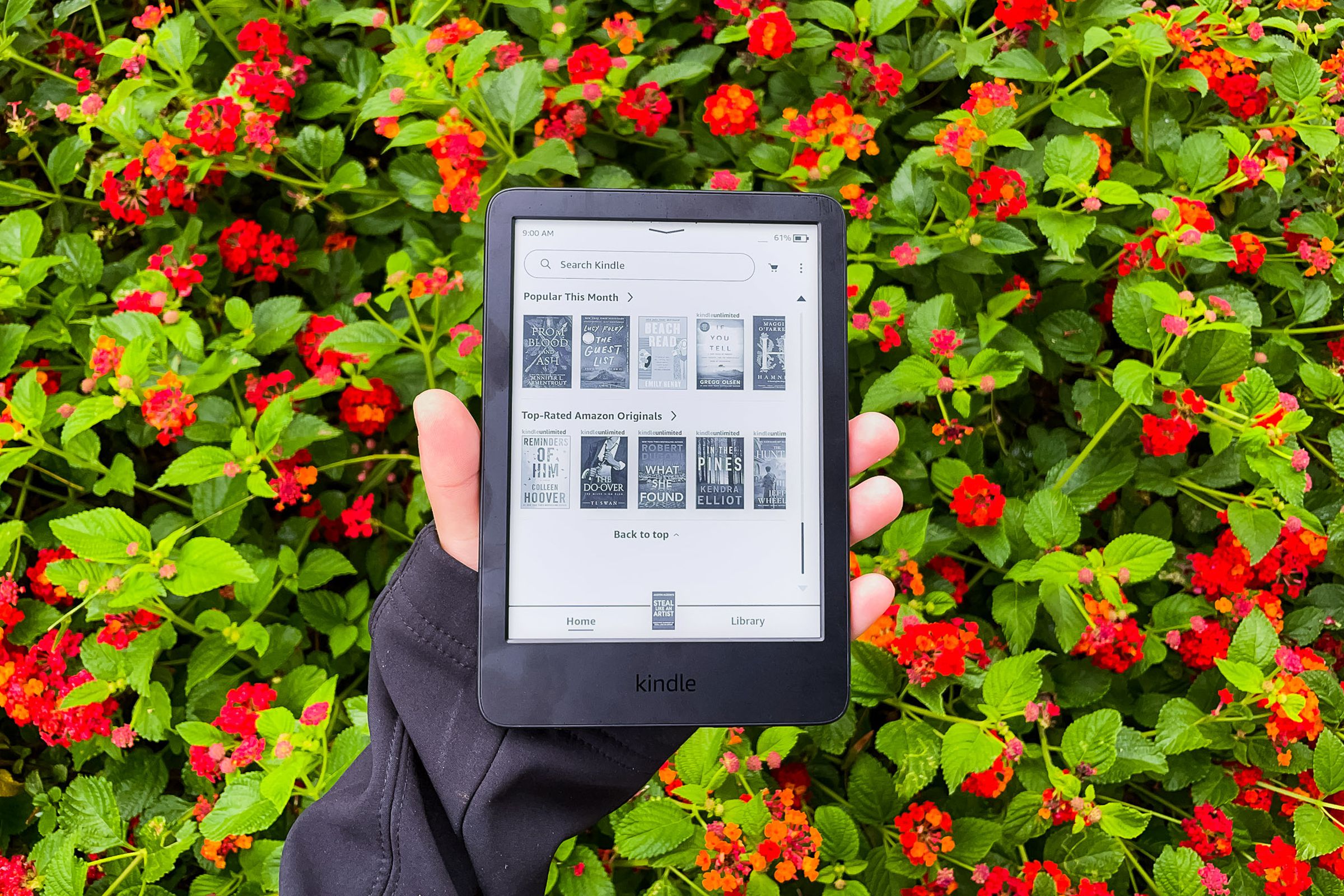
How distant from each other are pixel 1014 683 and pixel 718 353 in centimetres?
60

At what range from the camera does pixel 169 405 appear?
47.8 inches

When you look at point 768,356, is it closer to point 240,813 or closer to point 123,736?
point 240,813

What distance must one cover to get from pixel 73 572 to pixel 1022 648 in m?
1.35

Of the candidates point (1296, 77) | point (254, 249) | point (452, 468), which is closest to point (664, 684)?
point (452, 468)

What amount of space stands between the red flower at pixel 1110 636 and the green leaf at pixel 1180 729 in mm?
81

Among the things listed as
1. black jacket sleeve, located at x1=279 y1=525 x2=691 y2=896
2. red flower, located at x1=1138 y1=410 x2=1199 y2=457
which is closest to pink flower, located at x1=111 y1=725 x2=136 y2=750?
black jacket sleeve, located at x1=279 y1=525 x2=691 y2=896

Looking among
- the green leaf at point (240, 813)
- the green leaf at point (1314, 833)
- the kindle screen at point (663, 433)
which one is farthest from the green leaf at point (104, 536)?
the green leaf at point (1314, 833)

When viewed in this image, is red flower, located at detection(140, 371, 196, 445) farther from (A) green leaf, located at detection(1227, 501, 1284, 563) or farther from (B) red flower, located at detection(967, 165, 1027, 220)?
(A) green leaf, located at detection(1227, 501, 1284, 563)

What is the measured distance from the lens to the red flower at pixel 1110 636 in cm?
116

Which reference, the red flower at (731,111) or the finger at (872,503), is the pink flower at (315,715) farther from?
the red flower at (731,111)

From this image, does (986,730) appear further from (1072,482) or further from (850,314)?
(850,314)

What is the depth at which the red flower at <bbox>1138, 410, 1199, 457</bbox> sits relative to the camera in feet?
3.93

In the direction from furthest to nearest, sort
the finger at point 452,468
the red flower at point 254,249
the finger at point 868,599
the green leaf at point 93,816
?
the red flower at point 254,249, the green leaf at point 93,816, the finger at point 868,599, the finger at point 452,468

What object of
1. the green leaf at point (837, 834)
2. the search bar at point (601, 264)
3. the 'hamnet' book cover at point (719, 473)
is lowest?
the green leaf at point (837, 834)
